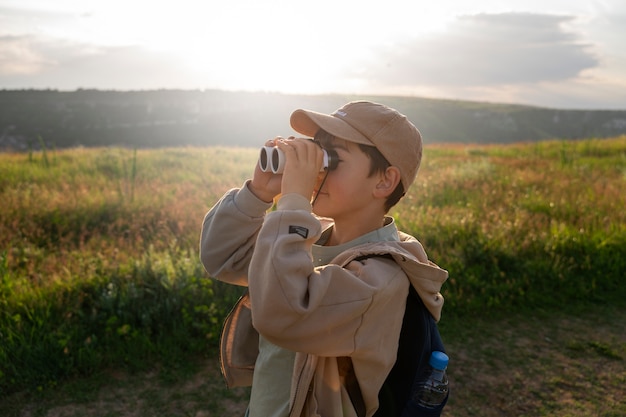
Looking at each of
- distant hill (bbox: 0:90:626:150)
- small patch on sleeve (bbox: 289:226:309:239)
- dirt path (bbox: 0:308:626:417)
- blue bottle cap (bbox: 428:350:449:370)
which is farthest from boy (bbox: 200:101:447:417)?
distant hill (bbox: 0:90:626:150)

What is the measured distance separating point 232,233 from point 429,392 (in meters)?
0.93

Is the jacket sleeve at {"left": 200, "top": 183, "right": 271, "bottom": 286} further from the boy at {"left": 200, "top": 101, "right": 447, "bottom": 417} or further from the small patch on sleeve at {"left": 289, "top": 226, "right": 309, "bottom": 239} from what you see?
the small patch on sleeve at {"left": 289, "top": 226, "right": 309, "bottom": 239}

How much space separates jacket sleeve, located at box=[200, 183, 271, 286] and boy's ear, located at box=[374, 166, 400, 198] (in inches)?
17.5

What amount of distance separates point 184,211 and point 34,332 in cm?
353

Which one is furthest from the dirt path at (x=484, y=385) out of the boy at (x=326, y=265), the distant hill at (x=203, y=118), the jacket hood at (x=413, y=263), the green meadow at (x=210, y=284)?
the distant hill at (x=203, y=118)

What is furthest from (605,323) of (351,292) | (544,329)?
(351,292)

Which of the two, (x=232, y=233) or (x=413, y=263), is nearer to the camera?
(x=413, y=263)

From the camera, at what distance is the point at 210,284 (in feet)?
16.0

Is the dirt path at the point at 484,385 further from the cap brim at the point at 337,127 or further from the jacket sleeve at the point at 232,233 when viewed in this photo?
the cap brim at the point at 337,127

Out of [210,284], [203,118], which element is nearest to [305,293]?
[210,284]

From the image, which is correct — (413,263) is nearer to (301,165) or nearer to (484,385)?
(301,165)

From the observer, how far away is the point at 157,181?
34.1 feet

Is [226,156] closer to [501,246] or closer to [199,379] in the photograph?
[501,246]

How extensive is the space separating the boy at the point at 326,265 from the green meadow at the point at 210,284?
2230mm
